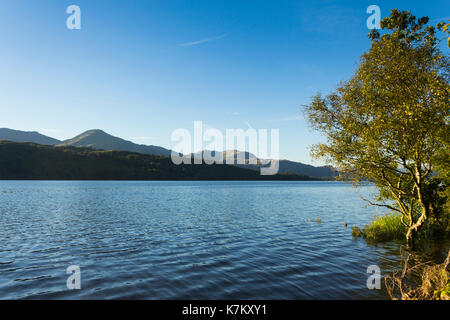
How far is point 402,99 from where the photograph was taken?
60.2 ft

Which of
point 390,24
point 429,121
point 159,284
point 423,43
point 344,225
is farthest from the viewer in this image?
point 344,225

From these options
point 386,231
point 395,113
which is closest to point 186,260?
point 395,113

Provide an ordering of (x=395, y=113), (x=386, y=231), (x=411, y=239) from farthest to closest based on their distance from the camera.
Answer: (x=386, y=231)
(x=411, y=239)
(x=395, y=113)

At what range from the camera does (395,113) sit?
18078 millimetres

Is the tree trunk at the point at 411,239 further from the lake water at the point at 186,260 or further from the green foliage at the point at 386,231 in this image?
the green foliage at the point at 386,231

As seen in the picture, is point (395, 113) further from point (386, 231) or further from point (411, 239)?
point (386, 231)

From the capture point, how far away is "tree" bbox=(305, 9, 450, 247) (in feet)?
57.9

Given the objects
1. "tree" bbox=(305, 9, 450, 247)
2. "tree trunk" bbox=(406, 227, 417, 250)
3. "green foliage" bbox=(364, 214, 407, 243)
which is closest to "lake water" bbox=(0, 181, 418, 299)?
"tree trunk" bbox=(406, 227, 417, 250)

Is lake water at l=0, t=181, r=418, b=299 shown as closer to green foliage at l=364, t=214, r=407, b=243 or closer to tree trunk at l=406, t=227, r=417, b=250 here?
tree trunk at l=406, t=227, r=417, b=250

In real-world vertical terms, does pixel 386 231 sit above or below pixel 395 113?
below
